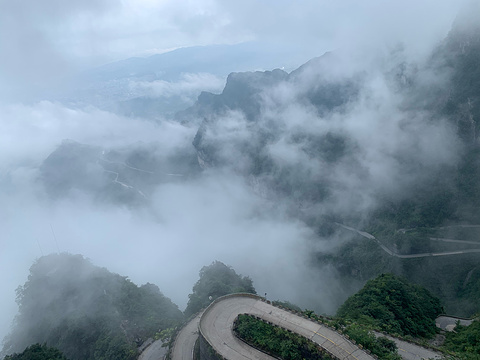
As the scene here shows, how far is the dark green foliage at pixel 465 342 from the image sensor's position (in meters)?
35.3

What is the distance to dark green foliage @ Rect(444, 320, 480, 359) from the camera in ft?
116

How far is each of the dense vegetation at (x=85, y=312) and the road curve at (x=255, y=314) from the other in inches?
522

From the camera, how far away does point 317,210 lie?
344ft

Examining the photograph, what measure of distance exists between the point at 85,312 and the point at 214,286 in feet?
65.2

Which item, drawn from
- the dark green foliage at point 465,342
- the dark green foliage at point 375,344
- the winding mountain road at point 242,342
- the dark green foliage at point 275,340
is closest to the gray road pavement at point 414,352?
the winding mountain road at point 242,342

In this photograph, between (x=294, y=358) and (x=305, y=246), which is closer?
(x=294, y=358)

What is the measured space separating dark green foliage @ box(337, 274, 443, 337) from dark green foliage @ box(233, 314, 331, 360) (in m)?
15.4

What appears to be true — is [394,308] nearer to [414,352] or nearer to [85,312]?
[414,352]

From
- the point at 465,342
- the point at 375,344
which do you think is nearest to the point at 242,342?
the point at 375,344

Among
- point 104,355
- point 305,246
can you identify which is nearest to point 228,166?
point 305,246

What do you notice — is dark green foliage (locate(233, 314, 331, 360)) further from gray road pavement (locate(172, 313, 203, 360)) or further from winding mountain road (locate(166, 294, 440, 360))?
gray road pavement (locate(172, 313, 203, 360))

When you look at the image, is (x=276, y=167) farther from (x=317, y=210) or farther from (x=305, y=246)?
(x=305, y=246)

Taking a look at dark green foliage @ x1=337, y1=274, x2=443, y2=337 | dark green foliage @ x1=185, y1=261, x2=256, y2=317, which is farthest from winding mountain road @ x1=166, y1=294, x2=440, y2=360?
dark green foliage @ x1=337, y1=274, x2=443, y2=337

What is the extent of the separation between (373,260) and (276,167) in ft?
164
